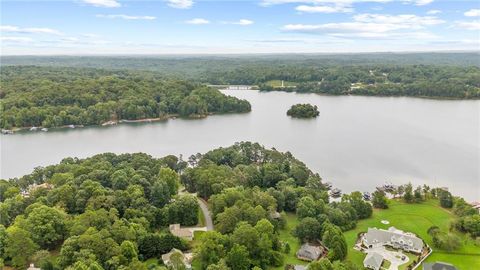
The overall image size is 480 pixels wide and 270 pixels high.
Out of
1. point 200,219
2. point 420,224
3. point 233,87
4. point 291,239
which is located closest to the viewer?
point 291,239

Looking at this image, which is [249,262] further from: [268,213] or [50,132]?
[50,132]

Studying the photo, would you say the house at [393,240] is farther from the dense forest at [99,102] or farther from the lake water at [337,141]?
the dense forest at [99,102]

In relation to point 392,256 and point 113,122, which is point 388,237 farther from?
point 113,122

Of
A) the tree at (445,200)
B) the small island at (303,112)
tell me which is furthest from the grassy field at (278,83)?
the tree at (445,200)

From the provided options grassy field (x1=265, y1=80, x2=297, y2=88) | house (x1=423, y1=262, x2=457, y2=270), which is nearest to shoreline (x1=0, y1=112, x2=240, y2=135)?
grassy field (x1=265, y1=80, x2=297, y2=88)

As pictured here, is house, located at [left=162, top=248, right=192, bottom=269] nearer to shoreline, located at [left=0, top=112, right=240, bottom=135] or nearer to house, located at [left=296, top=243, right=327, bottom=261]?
house, located at [left=296, top=243, right=327, bottom=261]

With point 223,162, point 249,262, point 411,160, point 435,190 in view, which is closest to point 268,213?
point 249,262

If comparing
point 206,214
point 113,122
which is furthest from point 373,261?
point 113,122
